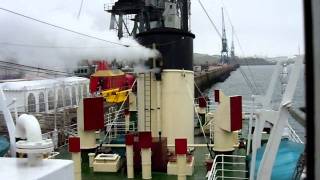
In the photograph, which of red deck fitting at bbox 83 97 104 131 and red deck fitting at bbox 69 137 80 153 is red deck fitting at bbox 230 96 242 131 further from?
red deck fitting at bbox 69 137 80 153

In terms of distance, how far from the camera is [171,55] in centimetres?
1123

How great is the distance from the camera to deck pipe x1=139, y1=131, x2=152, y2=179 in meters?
9.39

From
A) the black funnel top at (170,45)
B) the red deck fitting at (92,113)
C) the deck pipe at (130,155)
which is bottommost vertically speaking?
the deck pipe at (130,155)

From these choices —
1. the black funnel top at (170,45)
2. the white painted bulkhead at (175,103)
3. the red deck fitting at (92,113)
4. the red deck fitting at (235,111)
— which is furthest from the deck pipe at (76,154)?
the red deck fitting at (235,111)

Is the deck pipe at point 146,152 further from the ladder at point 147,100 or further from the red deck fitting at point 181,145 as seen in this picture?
the ladder at point 147,100

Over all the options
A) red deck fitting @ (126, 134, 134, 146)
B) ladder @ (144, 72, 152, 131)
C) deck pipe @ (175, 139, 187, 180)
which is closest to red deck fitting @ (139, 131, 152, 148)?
red deck fitting @ (126, 134, 134, 146)

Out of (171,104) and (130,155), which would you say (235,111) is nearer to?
(171,104)

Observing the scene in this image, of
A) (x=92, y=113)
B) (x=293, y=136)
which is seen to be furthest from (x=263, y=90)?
(x=92, y=113)

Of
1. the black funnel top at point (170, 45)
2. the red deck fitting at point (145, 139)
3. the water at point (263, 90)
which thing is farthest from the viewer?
the black funnel top at point (170, 45)

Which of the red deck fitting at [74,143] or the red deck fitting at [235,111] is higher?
the red deck fitting at [235,111]

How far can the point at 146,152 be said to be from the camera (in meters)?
9.52

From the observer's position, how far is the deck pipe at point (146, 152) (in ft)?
30.8

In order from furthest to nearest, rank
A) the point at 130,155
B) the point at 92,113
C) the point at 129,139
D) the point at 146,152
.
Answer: the point at 92,113
the point at 130,155
the point at 129,139
the point at 146,152

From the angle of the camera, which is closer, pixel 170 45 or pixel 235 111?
pixel 235 111
